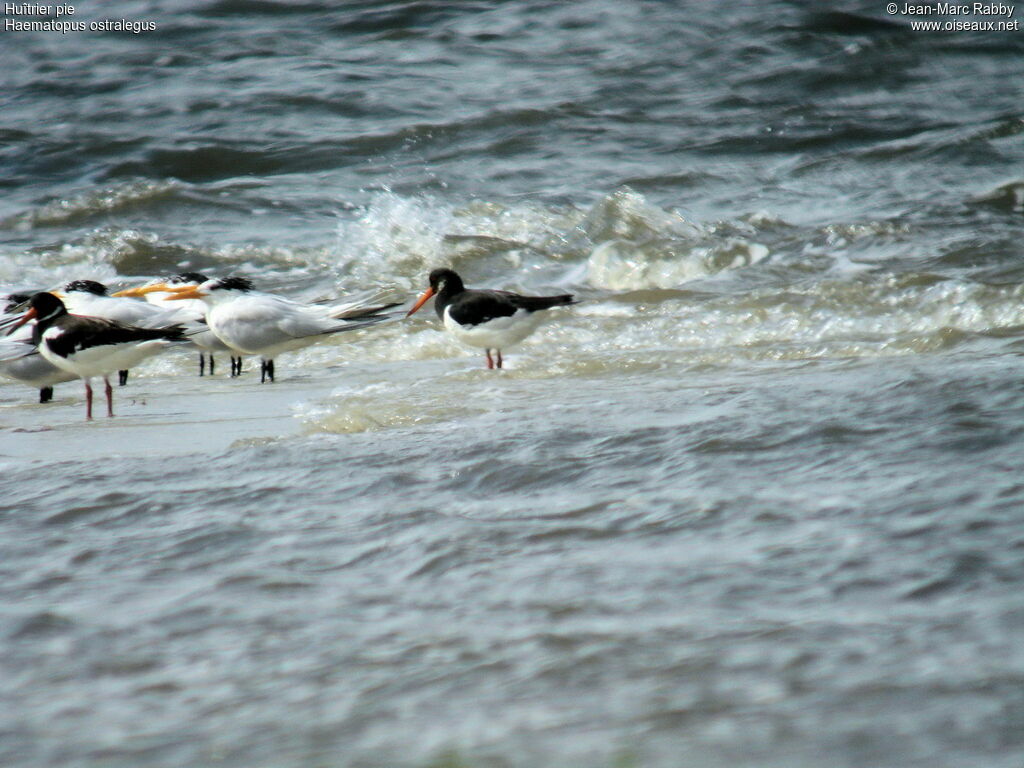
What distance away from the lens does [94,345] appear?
638cm

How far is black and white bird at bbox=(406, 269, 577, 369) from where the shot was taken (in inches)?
282

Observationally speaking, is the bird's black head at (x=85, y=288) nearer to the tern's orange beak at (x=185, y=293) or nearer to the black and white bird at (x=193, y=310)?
the black and white bird at (x=193, y=310)

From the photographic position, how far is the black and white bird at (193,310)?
8031 millimetres

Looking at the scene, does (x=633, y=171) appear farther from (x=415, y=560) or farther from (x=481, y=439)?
(x=415, y=560)

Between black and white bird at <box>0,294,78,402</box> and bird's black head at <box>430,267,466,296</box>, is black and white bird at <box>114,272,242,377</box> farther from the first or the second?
bird's black head at <box>430,267,466,296</box>

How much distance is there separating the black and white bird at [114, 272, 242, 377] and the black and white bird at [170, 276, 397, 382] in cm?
11

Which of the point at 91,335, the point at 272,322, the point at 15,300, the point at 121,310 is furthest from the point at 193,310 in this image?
the point at 91,335

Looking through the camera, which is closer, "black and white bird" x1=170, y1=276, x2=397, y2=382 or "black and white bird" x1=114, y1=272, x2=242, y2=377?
"black and white bird" x1=170, y1=276, x2=397, y2=382

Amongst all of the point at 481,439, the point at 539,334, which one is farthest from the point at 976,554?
the point at 539,334

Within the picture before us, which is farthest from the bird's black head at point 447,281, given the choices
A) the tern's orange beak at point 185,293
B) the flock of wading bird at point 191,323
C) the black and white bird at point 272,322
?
the tern's orange beak at point 185,293

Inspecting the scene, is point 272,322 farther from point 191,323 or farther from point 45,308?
point 45,308

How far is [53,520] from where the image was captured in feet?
11.3

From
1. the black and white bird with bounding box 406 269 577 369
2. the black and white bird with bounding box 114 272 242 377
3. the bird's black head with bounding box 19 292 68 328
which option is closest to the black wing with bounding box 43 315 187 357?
the bird's black head with bounding box 19 292 68 328

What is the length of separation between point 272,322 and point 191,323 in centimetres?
72
